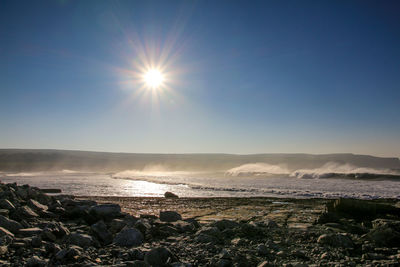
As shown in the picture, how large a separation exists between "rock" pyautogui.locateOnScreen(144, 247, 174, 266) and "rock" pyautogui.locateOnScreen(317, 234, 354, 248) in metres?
3.03

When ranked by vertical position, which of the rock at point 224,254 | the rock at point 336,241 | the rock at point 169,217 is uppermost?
the rock at point 336,241

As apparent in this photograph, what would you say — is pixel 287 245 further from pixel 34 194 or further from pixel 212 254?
pixel 34 194

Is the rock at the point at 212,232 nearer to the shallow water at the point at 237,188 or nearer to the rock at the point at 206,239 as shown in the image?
the rock at the point at 206,239

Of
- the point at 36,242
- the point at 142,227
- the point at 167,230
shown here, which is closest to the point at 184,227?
the point at 167,230

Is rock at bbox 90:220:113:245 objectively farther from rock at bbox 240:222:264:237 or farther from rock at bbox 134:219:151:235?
rock at bbox 240:222:264:237

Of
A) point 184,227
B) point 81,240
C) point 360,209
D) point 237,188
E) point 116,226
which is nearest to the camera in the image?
point 81,240

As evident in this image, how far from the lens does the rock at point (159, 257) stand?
4.27m

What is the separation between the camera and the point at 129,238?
5527 mm

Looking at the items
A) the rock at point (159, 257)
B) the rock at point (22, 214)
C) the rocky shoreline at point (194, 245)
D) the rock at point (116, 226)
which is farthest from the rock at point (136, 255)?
the rock at point (22, 214)

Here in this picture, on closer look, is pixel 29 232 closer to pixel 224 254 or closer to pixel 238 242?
pixel 224 254

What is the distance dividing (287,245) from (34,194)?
996 centimetres

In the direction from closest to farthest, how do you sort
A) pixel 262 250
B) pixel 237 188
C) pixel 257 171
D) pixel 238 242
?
pixel 262 250
pixel 238 242
pixel 237 188
pixel 257 171

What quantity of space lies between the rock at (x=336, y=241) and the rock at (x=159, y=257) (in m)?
3.03

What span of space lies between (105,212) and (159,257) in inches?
166
